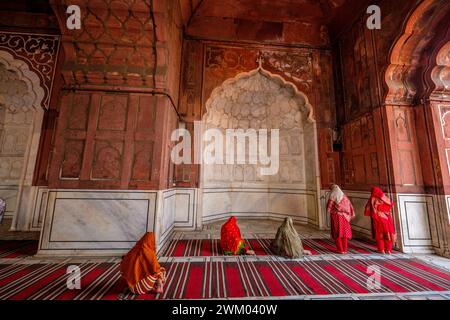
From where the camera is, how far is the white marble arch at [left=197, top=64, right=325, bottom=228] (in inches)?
225

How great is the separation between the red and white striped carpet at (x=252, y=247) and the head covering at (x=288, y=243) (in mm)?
225

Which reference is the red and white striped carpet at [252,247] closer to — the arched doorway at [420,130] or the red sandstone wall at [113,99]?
the arched doorway at [420,130]

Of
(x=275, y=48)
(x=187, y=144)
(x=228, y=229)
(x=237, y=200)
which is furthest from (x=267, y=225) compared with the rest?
(x=275, y=48)

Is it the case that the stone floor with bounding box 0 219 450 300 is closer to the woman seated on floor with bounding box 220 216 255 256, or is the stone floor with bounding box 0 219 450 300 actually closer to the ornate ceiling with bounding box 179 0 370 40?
the woman seated on floor with bounding box 220 216 255 256

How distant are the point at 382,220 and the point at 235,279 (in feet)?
10.1

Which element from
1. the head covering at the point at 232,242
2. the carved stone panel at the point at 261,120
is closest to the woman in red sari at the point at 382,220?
the carved stone panel at the point at 261,120

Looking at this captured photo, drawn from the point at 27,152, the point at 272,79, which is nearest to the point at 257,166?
the point at 272,79

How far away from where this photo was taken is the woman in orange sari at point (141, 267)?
6.71 feet

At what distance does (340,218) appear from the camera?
3.52 metres

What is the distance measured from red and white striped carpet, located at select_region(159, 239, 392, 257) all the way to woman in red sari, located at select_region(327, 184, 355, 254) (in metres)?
0.25

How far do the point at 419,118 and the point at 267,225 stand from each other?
4.45m

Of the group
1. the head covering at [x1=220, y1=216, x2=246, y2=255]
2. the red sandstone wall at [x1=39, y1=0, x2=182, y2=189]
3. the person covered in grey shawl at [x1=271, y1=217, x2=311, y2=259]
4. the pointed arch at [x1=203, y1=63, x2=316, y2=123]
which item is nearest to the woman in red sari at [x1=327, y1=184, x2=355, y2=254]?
the person covered in grey shawl at [x1=271, y1=217, x2=311, y2=259]

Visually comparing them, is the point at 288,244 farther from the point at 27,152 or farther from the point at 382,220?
the point at 27,152

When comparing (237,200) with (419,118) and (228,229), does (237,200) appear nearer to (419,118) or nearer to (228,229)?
(228,229)
